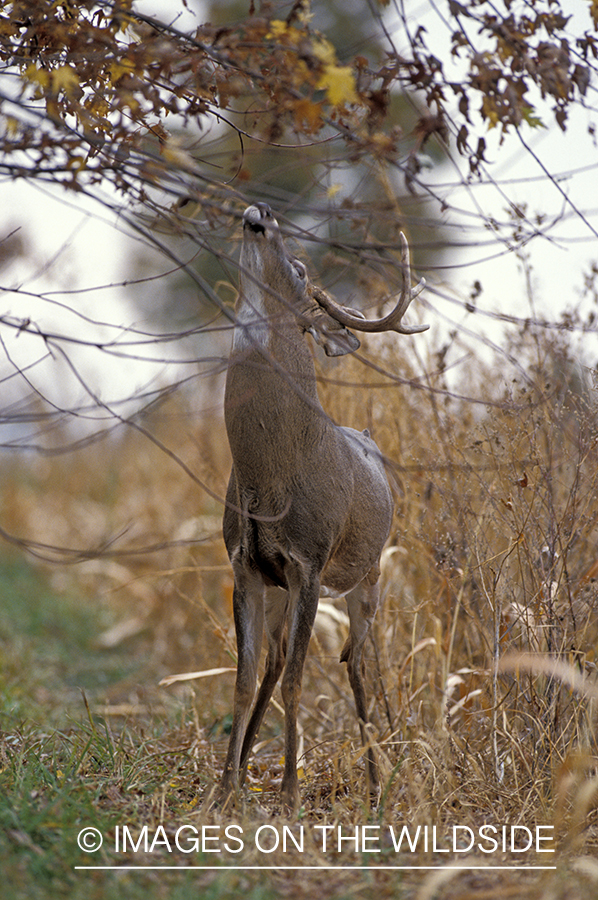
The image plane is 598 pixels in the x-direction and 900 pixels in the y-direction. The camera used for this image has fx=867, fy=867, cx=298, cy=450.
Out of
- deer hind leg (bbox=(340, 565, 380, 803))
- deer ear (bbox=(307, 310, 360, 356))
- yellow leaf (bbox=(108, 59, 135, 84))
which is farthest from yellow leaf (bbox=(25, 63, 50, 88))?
deer hind leg (bbox=(340, 565, 380, 803))

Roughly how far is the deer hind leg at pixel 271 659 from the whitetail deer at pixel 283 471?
0.34ft

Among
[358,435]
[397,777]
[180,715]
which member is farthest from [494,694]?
[180,715]

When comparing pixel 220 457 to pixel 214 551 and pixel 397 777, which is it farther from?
pixel 397 777

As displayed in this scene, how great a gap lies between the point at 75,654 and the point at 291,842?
5.18m

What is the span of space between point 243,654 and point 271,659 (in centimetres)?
35

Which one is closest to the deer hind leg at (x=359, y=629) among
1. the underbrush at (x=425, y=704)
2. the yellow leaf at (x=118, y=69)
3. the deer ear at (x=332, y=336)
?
the underbrush at (x=425, y=704)

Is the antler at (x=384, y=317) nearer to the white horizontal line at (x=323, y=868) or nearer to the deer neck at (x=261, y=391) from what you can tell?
the deer neck at (x=261, y=391)

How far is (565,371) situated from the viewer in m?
4.27

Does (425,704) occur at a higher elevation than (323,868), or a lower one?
higher

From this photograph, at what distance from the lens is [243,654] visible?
3283 millimetres

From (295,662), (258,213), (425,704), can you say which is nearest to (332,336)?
(258,213)

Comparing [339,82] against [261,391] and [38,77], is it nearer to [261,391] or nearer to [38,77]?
[38,77]

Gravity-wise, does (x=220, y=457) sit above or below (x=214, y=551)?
above

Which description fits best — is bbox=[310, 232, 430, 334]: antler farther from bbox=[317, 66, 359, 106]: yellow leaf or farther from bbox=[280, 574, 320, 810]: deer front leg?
bbox=[280, 574, 320, 810]: deer front leg
